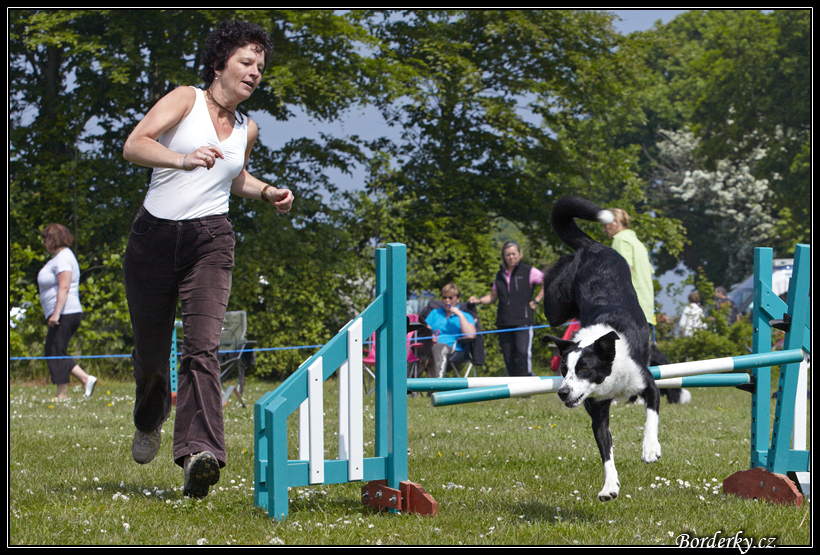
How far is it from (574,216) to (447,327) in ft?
17.5

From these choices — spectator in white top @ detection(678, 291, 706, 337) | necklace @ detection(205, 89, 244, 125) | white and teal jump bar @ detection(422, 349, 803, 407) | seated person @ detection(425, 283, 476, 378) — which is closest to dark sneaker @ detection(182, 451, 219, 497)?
white and teal jump bar @ detection(422, 349, 803, 407)

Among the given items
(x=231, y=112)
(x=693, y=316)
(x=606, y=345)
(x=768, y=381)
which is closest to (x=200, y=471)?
→ (x=231, y=112)

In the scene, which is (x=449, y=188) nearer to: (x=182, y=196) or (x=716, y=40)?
(x=182, y=196)

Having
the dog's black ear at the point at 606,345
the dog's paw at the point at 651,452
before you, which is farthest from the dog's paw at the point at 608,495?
the dog's black ear at the point at 606,345

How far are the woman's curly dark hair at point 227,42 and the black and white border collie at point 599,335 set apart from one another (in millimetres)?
1816

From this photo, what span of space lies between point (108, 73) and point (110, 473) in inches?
362

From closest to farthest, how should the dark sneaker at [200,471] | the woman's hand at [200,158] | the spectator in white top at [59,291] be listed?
the woman's hand at [200,158] < the dark sneaker at [200,471] < the spectator in white top at [59,291]

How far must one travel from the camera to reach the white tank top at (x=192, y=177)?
318 cm

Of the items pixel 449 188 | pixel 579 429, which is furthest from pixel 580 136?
pixel 579 429

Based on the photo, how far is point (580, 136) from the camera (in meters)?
14.9

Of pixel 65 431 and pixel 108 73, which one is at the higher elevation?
pixel 108 73

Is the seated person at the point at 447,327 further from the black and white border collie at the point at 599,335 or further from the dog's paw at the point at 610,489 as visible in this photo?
the dog's paw at the point at 610,489

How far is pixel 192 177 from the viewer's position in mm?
3217

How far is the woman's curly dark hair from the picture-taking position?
3.29m
